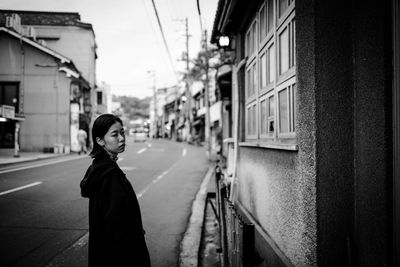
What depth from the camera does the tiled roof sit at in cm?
3366

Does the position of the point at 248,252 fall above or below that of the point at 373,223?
below

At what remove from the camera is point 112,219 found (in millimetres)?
2104

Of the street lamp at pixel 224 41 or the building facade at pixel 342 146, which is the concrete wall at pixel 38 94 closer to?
the street lamp at pixel 224 41

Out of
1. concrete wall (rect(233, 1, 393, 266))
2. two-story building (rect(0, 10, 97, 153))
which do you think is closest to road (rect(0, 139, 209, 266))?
concrete wall (rect(233, 1, 393, 266))

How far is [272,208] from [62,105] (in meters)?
28.1

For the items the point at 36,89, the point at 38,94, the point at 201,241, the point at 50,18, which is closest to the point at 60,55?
the point at 36,89

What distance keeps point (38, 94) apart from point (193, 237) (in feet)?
88.5

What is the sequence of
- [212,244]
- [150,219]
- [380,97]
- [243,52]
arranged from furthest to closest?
[150,219]
[243,52]
[212,244]
[380,97]

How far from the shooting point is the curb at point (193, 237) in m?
4.69

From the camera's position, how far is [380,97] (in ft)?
7.93

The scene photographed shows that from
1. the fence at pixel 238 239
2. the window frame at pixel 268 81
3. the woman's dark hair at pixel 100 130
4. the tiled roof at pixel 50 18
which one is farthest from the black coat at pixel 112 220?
the tiled roof at pixel 50 18

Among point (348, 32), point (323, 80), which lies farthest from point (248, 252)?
point (348, 32)

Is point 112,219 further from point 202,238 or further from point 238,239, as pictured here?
point 202,238

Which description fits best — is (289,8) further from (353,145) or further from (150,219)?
(150,219)
